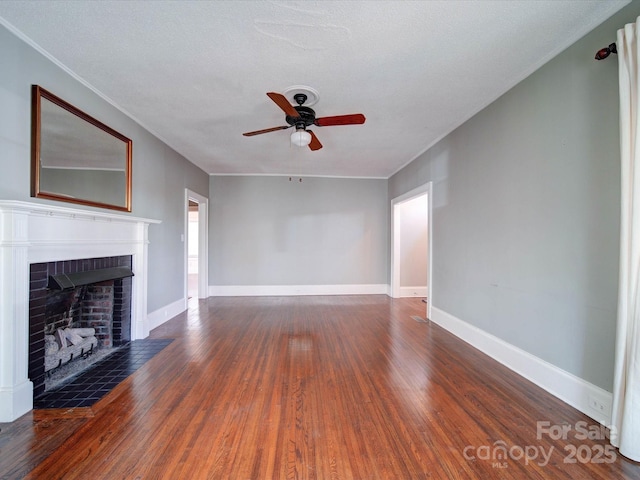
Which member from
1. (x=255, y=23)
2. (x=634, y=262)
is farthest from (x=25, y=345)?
(x=634, y=262)

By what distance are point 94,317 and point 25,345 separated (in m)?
1.23

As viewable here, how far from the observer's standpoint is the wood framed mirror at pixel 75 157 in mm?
2152

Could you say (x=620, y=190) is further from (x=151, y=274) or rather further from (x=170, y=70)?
(x=151, y=274)

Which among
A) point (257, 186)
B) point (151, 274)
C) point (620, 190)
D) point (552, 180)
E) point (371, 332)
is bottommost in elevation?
point (371, 332)

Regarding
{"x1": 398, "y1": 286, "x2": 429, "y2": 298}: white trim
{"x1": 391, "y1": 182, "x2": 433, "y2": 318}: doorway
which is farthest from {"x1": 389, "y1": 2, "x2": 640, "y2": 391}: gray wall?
{"x1": 398, "y1": 286, "x2": 429, "y2": 298}: white trim

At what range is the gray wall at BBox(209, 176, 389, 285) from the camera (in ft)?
19.8

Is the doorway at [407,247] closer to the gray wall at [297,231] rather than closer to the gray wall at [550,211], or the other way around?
the gray wall at [297,231]

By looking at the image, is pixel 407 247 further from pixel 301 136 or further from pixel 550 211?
pixel 301 136

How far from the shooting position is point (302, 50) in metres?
2.10

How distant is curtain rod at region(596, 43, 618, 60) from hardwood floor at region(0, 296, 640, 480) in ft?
7.92

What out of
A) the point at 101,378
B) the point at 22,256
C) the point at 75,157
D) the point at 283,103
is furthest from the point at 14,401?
the point at 283,103

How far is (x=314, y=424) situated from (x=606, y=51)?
10.0ft

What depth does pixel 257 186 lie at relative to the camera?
6102 millimetres

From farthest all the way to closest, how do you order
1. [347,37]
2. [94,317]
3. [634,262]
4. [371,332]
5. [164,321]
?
[164,321] → [371,332] → [94,317] → [347,37] → [634,262]
